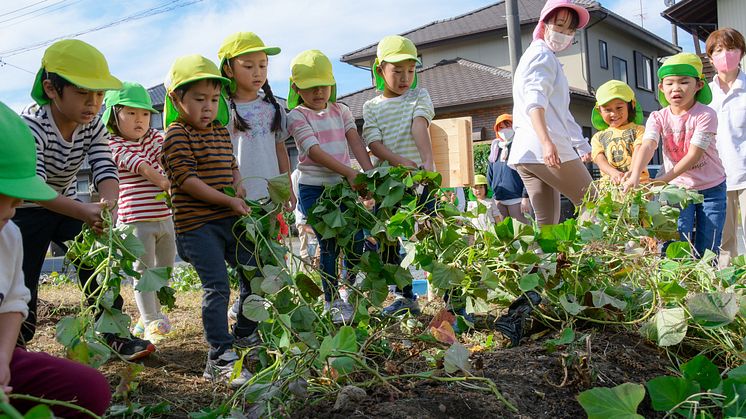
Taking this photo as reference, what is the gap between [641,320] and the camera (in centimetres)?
253

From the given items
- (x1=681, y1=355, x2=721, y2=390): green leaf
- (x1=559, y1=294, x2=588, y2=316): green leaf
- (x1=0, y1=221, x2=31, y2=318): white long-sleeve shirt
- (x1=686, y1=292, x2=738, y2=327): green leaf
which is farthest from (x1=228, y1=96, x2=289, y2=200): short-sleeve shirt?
(x1=681, y1=355, x2=721, y2=390): green leaf

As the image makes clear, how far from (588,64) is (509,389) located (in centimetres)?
2483

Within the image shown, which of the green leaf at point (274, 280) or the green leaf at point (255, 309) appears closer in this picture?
the green leaf at point (255, 309)

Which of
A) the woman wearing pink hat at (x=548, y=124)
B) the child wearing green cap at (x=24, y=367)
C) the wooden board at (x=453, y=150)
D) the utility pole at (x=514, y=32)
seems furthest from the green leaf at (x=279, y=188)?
the utility pole at (x=514, y=32)

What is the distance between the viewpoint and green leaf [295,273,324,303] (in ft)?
8.71

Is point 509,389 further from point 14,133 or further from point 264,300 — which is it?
point 14,133

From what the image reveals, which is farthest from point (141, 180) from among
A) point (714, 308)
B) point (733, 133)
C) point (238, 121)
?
point (733, 133)

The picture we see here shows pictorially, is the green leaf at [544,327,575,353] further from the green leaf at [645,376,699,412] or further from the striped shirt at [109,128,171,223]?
the striped shirt at [109,128,171,223]

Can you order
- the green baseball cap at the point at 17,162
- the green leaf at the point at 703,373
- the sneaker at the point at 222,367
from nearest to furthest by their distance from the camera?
the green baseball cap at the point at 17,162
the green leaf at the point at 703,373
the sneaker at the point at 222,367

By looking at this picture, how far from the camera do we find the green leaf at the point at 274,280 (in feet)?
7.85

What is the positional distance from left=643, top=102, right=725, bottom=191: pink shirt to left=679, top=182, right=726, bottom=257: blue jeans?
0.07 meters

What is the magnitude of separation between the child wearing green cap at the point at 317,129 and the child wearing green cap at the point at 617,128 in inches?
75.3

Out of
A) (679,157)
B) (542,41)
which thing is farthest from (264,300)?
(679,157)

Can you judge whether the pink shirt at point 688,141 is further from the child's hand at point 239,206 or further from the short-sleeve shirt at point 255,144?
the child's hand at point 239,206
